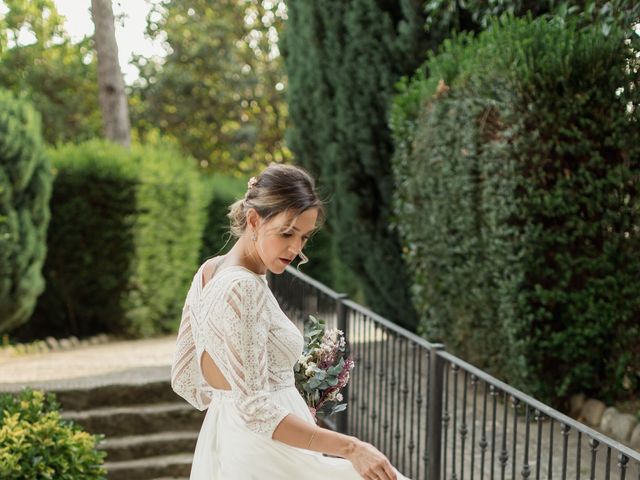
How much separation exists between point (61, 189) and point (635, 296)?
807cm

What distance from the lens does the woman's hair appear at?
2.61 m

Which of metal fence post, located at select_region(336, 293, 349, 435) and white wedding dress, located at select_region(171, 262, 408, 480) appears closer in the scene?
white wedding dress, located at select_region(171, 262, 408, 480)

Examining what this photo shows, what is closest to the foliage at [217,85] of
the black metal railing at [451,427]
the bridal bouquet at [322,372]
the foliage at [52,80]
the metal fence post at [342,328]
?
the foliage at [52,80]

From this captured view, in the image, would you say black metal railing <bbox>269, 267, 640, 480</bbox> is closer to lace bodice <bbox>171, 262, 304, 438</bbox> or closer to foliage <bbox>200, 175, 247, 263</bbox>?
lace bodice <bbox>171, 262, 304, 438</bbox>

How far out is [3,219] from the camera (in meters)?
10.2

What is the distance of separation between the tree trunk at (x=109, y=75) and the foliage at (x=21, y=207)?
4.45 metres

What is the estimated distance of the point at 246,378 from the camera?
2.53 m

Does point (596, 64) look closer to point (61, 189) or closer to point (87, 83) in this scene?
point (61, 189)

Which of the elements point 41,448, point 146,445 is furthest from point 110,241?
point 41,448

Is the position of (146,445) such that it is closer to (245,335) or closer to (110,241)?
(110,241)

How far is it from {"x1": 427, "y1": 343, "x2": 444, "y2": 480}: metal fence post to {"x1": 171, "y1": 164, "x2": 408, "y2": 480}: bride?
210 cm

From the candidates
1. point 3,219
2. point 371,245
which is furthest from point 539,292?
point 3,219

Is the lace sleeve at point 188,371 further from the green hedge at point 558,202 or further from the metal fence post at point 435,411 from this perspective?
the green hedge at point 558,202

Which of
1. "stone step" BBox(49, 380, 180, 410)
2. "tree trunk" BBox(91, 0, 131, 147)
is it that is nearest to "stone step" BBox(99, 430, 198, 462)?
"stone step" BBox(49, 380, 180, 410)
